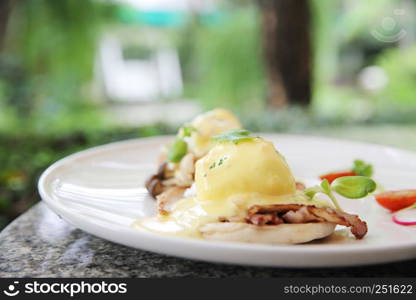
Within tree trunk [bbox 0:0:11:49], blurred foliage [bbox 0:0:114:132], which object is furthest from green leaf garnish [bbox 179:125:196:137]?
blurred foliage [bbox 0:0:114:132]

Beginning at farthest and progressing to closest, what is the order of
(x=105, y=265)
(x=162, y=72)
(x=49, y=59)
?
(x=162, y=72) → (x=49, y=59) → (x=105, y=265)

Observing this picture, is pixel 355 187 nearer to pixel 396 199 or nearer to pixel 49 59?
pixel 396 199

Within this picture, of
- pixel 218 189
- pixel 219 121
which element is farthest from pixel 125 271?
pixel 219 121

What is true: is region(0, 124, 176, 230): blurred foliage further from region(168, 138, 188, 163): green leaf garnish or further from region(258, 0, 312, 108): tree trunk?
region(258, 0, 312, 108): tree trunk

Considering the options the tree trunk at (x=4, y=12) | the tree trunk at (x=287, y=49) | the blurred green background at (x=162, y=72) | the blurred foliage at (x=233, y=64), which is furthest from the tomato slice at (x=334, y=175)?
the blurred foliage at (x=233, y=64)

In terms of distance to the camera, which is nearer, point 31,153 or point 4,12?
point 31,153

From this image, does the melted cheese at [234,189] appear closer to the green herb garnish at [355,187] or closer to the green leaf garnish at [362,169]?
the green herb garnish at [355,187]

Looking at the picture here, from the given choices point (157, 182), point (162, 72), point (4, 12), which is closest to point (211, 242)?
point (157, 182)
